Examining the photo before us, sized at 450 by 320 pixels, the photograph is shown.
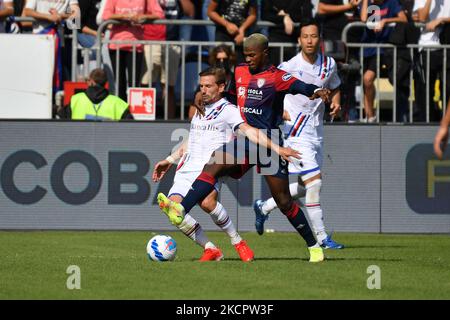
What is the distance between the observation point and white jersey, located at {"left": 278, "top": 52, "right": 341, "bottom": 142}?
16.0 m

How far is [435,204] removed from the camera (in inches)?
744

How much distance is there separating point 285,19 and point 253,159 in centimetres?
647

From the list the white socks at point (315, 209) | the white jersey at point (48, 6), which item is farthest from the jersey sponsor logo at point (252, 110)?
the white jersey at point (48, 6)

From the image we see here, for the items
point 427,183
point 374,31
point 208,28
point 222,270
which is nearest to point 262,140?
point 222,270

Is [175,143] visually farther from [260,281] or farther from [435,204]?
[260,281]

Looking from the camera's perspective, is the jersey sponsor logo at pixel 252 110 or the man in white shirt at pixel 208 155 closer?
the man in white shirt at pixel 208 155

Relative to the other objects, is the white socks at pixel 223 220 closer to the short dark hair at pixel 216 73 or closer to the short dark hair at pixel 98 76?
the short dark hair at pixel 216 73

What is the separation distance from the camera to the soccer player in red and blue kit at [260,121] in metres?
13.2

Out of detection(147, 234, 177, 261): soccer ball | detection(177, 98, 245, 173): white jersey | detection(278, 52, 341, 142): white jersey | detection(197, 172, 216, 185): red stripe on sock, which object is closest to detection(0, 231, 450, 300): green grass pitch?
detection(147, 234, 177, 261): soccer ball

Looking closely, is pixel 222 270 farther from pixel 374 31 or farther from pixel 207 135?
pixel 374 31

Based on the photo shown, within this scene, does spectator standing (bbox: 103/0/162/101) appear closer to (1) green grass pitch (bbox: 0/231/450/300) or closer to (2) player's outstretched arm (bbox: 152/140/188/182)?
(1) green grass pitch (bbox: 0/231/450/300)

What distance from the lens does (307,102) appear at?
1608 centimetres

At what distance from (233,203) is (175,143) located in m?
1.27

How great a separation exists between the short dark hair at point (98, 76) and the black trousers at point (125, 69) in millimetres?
824
